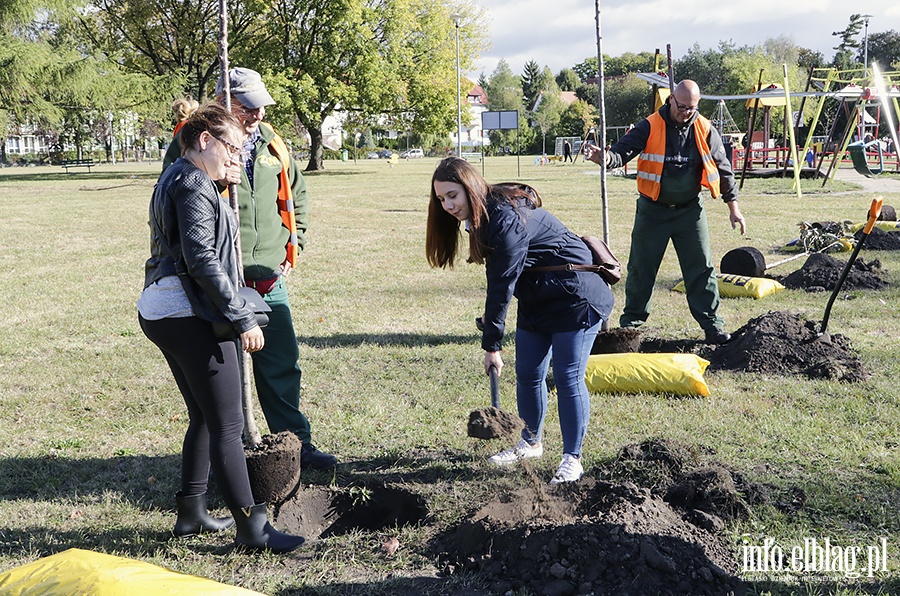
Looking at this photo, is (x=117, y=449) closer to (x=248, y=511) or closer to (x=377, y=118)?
(x=248, y=511)

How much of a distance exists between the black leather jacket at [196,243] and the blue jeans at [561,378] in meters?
1.52

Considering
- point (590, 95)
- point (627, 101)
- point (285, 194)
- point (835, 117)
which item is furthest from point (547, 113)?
point (285, 194)

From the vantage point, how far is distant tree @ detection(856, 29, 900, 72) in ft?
241

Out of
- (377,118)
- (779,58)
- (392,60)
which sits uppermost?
(779,58)

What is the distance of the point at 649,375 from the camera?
5.30 meters

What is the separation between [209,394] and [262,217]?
1.21 m

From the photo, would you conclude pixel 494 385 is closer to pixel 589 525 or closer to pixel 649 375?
pixel 589 525

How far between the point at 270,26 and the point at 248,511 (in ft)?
120

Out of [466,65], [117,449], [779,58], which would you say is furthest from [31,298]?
[779,58]

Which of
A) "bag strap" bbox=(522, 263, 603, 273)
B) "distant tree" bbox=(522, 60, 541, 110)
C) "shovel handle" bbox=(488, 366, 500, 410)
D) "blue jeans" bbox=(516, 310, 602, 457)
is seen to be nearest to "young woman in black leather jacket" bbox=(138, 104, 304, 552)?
"shovel handle" bbox=(488, 366, 500, 410)

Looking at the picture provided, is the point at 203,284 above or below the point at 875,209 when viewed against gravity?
below

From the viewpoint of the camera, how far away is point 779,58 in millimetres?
81875

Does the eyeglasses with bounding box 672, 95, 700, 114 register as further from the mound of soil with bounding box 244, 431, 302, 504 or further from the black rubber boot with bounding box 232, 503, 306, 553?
the black rubber boot with bounding box 232, 503, 306, 553

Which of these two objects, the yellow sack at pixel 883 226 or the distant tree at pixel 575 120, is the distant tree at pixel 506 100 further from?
the yellow sack at pixel 883 226
